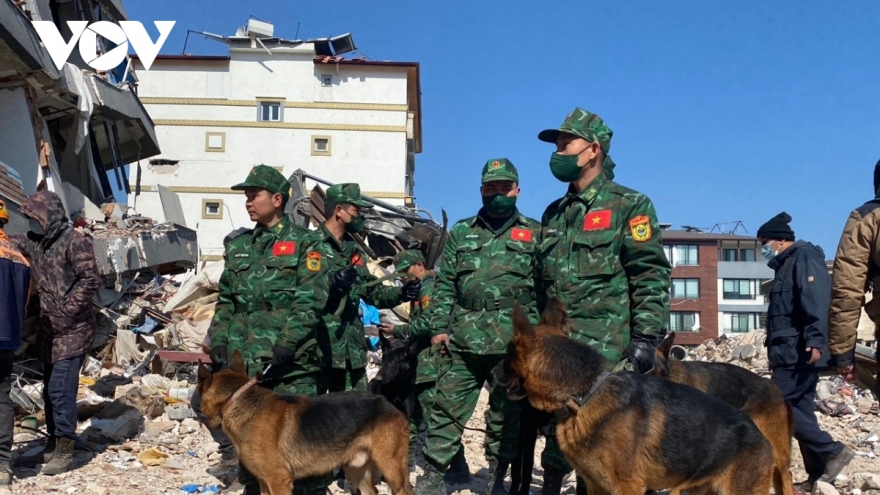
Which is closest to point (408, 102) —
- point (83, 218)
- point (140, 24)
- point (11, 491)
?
point (140, 24)

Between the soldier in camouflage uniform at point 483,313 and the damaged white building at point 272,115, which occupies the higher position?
the damaged white building at point 272,115

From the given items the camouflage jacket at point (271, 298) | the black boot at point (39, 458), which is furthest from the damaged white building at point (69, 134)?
the camouflage jacket at point (271, 298)

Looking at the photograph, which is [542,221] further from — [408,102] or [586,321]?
[408,102]

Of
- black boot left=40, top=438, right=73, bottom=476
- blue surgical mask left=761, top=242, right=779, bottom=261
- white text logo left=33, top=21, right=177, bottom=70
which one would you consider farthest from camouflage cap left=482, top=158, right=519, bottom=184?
white text logo left=33, top=21, right=177, bottom=70

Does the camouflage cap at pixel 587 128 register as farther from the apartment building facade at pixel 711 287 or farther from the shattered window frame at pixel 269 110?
the apartment building facade at pixel 711 287

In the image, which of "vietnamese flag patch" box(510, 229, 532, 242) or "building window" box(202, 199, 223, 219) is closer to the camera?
"vietnamese flag patch" box(510, 229, 532, 242)

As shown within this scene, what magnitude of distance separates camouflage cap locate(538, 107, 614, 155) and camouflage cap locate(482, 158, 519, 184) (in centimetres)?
99

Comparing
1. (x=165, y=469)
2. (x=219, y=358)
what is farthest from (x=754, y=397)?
(x=165, y=469)

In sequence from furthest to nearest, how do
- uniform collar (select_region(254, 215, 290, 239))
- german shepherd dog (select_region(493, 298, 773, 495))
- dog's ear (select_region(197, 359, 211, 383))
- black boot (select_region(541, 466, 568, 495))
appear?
uniform collar (select_region(254, 215, 290, 239)) → black boot (select_region(541, 466, 568, 495)) → dog's ear (select_region(197, 359, 211, 383)) → german shepherd dog (select_region(493, 298, 773, 495))

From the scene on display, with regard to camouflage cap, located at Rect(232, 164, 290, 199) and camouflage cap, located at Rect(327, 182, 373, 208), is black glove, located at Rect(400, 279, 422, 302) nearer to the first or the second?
camouflage cap, located at Rect(327, 182, 373, 208)

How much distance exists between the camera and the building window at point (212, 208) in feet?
146

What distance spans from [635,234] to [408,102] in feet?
144

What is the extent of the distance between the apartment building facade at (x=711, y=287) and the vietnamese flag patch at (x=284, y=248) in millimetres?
63506

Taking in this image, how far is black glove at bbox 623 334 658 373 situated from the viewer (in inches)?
180
